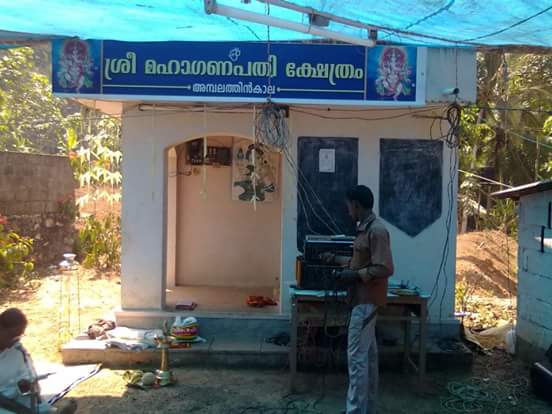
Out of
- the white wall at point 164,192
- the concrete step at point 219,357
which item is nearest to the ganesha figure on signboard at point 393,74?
the white wall at point 164,192

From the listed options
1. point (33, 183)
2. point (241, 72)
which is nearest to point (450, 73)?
point (241, 72)

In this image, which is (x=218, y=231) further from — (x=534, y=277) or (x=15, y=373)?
(x=15, y=373)

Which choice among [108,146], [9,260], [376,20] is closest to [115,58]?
[376,20]

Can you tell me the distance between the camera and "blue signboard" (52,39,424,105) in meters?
6.54

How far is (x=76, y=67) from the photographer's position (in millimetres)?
6613

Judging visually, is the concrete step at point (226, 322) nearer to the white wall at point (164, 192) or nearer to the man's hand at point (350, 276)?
the white wall at point (164, 192)

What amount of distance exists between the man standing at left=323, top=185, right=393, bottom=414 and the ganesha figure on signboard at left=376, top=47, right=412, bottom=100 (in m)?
2.06

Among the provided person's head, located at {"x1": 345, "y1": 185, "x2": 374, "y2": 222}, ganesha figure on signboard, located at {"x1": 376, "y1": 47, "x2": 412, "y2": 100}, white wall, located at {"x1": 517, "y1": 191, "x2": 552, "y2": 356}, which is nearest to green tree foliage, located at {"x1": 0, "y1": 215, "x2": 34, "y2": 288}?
ganesha figure on signboard, located at {"x1": 376, "y1": 47, "x2": 412, "y2": 100}

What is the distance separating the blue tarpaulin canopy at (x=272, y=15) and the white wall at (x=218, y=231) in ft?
11.5

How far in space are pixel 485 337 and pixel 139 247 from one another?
494cm

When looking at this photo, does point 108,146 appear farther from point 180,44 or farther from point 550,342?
point 550,342

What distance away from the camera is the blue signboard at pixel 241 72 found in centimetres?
654

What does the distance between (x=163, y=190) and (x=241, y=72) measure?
6.00ft

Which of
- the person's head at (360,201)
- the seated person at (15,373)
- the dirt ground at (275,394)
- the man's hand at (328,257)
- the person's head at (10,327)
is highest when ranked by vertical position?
the person's head at (360,201)
